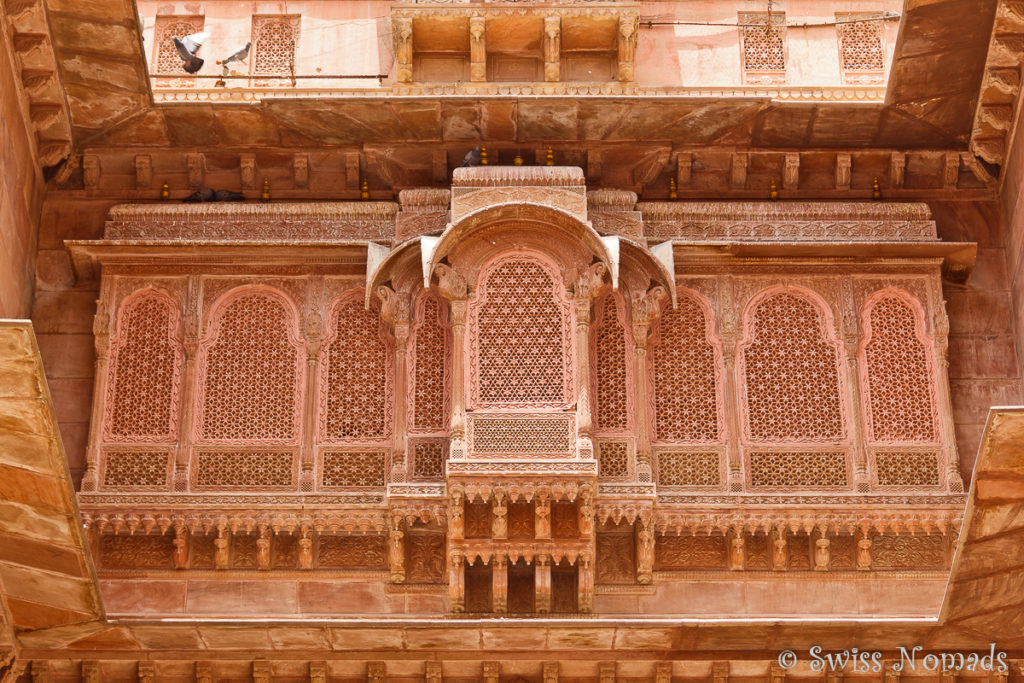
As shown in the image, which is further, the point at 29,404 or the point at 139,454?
the point at 139,454

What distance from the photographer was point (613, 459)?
12609 mm

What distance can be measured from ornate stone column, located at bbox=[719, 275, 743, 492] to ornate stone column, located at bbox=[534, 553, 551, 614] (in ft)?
4.93

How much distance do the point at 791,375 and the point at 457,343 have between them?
8.24ft

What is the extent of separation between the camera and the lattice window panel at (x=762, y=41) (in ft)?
46.2

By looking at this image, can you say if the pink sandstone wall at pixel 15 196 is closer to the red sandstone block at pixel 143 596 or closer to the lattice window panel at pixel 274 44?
the lattice window panel at pixel 274 44

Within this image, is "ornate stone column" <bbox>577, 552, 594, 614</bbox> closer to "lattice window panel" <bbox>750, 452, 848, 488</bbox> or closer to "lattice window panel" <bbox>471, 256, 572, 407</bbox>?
"lattice window panel" <bbox>471, 256, 572, 407</bbox>

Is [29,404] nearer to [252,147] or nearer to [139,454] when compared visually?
[139,454]

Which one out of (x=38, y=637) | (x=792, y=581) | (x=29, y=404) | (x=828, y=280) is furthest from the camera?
(x=828, y=280)

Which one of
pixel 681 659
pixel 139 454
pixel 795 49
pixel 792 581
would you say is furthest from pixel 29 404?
pixel 795 49

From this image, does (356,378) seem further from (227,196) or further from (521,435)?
(227,196)

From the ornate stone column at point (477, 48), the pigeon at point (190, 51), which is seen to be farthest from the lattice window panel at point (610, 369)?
the pigeon at point (190, 51)

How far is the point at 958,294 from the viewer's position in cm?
1350

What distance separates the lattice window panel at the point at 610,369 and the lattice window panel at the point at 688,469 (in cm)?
39

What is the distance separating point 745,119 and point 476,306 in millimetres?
2595
